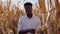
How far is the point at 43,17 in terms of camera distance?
2820mm

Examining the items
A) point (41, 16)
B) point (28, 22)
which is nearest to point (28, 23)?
point (28, 22)

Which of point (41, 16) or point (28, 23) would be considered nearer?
point (28, 23)

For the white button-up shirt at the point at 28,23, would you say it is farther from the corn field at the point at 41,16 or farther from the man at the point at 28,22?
the corn field at the point at 41,16

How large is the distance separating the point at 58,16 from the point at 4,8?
0.82 m

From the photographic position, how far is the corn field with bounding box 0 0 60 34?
261cm

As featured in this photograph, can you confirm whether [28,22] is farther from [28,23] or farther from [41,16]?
[41,16]

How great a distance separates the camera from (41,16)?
288 centimetres

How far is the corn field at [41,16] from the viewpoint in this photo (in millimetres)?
2607

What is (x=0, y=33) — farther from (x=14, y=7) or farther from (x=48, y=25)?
(x=48, y=25)

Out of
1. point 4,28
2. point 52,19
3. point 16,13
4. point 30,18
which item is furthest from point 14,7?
point 30,18

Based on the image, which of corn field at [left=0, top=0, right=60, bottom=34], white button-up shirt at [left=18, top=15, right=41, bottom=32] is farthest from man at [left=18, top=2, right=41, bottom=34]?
corn field at [left=0, top=0, right=60, bottom=34]

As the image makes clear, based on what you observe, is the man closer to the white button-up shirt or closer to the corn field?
the white button-up shirt

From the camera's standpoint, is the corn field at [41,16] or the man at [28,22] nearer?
the man at [28,22]

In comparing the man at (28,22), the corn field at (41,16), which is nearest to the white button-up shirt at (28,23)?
the man at (28,22)
